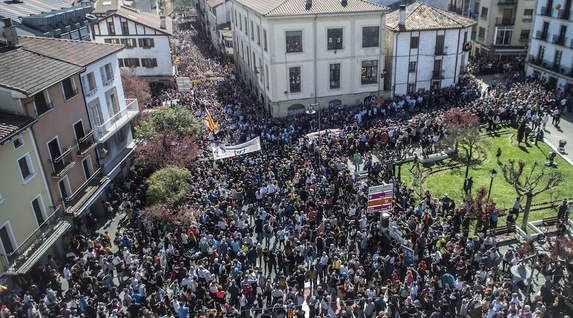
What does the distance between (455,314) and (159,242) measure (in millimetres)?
13957

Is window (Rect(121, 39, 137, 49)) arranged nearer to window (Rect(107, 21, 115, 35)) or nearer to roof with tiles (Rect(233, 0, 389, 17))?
window (Rect(107, 21, 115, 35))

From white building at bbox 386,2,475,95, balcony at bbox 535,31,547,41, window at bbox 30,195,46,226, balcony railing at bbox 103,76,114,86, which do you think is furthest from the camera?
balcony at bbox 535,31,547,41

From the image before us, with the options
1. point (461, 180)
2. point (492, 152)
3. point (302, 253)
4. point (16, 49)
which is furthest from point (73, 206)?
Answer: point (492, 152)

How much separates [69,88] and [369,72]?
26.4 m

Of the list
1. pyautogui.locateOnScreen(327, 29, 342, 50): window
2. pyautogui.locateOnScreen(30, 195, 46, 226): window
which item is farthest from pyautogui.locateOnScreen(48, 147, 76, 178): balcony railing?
pyautogui.locateOnScreen(327, 29, 342, 50): window

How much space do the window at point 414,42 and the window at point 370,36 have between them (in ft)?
11.7

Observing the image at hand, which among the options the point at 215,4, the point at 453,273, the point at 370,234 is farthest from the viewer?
the point at 215,4

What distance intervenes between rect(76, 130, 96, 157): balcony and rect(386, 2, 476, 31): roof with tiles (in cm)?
2793

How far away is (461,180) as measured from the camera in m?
30.0

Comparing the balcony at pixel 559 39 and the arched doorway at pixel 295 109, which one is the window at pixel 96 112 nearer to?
the arched doorway at pixel 295 109

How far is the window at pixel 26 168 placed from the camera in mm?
22297

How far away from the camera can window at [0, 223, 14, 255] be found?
20922 millimetres

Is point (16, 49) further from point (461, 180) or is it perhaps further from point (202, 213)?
point (461, 180)

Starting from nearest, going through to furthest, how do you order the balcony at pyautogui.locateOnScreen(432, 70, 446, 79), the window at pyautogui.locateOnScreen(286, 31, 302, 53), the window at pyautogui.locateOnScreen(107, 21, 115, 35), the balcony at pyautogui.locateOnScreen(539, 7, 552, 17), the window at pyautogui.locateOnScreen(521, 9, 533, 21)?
the window at pyautogui.locateOnScreen(286, 31, 302, 53)
the balcony at pyautogui.locateOnScreen(432, 70, 446, 79)
the balcony at pyautogui.locateOnScreen(539, 7, 552, 17)
the window at pyautogui.locateOnScreen(107, 21, 115, 35)
the window at pyautogui.locateOnScreen(521, 9, 533, 21)
